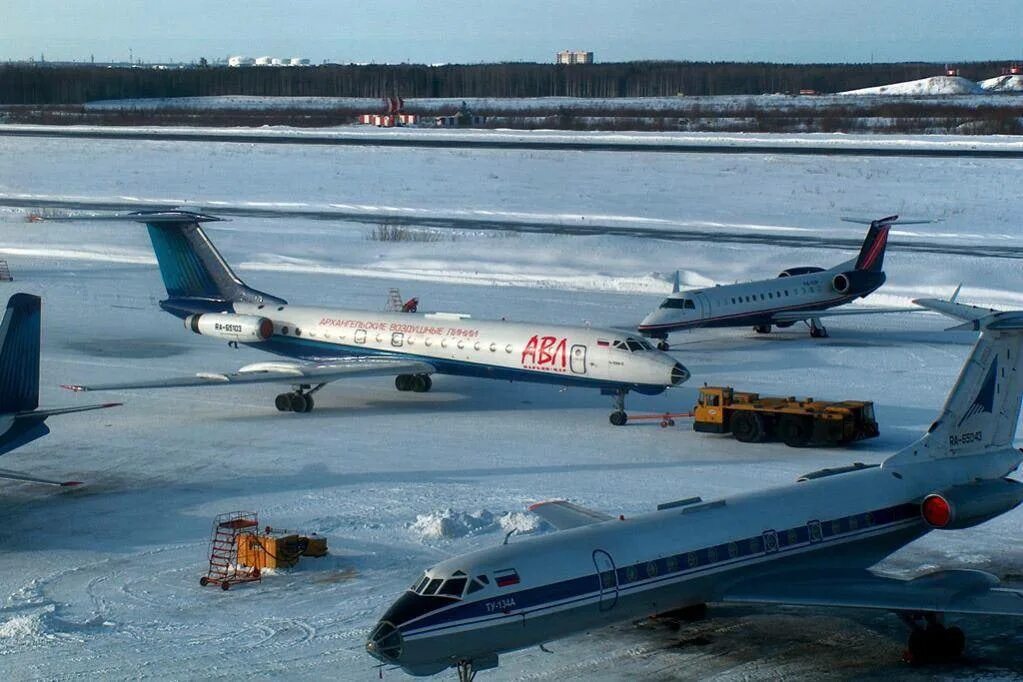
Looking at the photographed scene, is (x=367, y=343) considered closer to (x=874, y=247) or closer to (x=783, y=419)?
(x=783, y=419)

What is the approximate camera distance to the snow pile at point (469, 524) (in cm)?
2539

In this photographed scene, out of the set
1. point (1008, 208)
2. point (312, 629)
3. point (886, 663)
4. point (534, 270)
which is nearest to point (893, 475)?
point (886, 663)

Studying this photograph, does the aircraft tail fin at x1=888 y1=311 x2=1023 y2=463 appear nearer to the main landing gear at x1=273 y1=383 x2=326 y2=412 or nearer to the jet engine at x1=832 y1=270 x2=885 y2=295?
the main landing gear at x1=273 y1=383 x2=326 y2=412

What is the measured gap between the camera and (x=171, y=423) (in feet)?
115

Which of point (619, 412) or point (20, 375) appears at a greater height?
point (20, 375)

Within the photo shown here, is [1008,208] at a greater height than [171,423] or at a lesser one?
greater

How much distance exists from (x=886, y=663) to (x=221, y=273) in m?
27.2

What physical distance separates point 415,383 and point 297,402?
390cm

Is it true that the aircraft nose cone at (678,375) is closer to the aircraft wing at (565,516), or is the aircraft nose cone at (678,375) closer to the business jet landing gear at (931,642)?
the aircraft wing at (565,516)

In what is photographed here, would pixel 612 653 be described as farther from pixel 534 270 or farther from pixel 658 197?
pixel 658 197

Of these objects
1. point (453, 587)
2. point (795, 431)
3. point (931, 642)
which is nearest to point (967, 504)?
point (931, 642)

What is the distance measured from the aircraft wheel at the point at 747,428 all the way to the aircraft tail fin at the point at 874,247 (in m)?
17.7

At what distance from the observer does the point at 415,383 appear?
39.4 m

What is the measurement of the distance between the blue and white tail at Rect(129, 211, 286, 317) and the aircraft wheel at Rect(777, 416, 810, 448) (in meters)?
16.5
